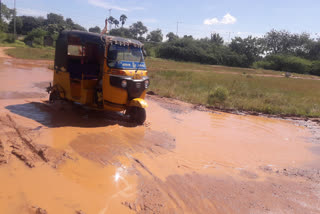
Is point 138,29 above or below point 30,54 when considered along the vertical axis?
above

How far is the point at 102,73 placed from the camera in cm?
710

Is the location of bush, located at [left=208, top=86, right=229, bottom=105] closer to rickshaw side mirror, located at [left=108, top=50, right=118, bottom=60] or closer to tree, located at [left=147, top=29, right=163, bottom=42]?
rickshaw side mirror, located at [left=108, top=50, right=118, bottom=60]

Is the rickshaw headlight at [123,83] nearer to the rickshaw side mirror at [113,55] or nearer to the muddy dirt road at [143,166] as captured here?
the rickshaw side mirror at [113,55]

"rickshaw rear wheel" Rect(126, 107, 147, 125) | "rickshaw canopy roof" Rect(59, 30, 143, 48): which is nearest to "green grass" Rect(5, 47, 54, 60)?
"rickshaw canopy roof" Rect(59, 30, 143, 48)

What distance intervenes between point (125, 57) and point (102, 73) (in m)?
0.77

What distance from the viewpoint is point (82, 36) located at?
7414mm

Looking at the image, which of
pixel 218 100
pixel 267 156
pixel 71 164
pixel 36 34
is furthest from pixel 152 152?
pixel 36 34

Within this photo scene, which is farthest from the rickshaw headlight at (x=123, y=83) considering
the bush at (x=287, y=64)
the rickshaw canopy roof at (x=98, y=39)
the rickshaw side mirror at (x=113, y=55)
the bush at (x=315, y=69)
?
the bush at (x=315, y=69)

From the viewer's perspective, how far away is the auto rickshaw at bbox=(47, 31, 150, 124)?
696 centimetres

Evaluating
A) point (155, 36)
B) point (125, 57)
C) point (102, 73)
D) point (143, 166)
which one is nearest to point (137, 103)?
point (102, 73)

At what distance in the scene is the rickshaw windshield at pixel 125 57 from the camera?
7023 mm

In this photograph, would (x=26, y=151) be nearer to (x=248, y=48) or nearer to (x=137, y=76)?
(x=137, y=76)

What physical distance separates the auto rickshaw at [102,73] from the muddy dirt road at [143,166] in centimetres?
53

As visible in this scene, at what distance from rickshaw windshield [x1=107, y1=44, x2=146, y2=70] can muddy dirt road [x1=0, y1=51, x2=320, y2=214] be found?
160cm
